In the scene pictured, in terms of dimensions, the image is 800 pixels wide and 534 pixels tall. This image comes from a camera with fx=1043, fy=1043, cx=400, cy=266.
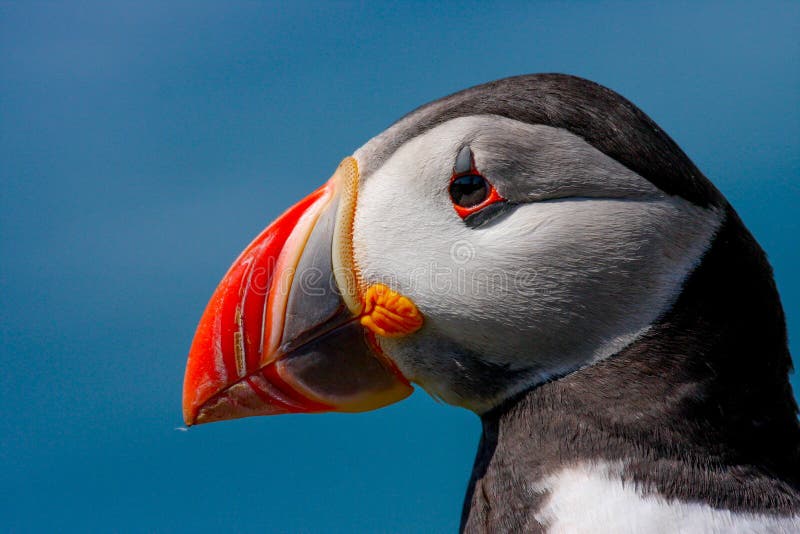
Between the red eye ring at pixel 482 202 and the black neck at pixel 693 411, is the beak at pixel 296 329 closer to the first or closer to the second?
the red eye ring at pixel 482 202

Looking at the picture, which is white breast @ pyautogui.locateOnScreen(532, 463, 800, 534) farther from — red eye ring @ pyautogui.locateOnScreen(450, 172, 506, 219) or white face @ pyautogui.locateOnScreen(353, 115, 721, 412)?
red eye ring @ pyautogui.locateOnScreen(450, 172, 506, 219)

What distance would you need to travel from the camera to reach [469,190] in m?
2.55

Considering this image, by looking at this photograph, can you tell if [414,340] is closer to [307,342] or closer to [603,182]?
[307,342]

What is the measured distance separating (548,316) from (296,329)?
664 millimetres

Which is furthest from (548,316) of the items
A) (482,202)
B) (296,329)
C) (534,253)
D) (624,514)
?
(296,329)

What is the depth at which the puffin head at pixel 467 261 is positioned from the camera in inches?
97.7

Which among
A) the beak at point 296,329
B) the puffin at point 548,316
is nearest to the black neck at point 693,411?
the puffin at point 548,316

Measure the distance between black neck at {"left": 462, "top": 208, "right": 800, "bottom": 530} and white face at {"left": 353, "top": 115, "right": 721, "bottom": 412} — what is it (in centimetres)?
6

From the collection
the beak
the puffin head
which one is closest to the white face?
the puffin head

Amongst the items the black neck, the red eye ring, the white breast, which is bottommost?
the white breast

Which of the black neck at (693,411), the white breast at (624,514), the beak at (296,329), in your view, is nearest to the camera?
the white breast at (624,514)

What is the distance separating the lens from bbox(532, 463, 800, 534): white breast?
7.34ft

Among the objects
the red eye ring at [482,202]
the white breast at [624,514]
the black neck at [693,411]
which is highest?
the red eye ring at [482,202]

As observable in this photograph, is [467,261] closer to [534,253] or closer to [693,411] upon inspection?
[534,253]
